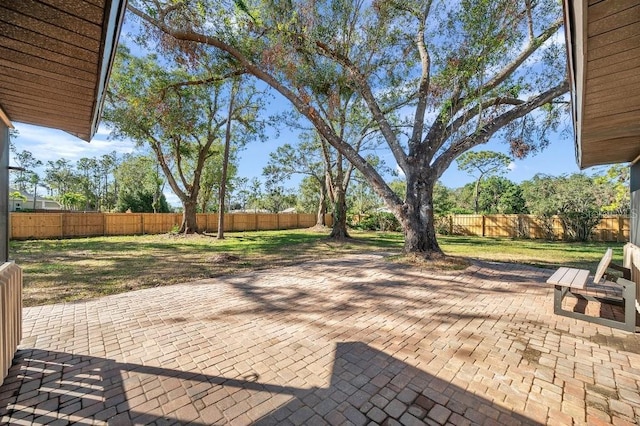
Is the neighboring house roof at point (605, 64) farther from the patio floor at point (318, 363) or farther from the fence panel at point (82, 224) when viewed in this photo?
the fence panel at point (82, 224)

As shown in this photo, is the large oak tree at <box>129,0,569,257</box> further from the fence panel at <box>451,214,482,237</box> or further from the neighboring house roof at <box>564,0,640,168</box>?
the fence panel at <box>451,214,482,237</box>

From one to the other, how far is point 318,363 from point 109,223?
1898 cm

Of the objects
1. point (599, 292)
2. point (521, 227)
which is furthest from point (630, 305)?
point (521, 227)

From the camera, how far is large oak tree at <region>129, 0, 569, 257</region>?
250 inches

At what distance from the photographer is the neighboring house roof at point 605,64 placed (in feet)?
5.43

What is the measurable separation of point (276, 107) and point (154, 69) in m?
5.69

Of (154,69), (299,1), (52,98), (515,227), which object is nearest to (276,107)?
(154,69)

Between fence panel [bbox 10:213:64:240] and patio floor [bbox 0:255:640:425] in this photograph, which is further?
fence panel [bbox 10:213:64:240]

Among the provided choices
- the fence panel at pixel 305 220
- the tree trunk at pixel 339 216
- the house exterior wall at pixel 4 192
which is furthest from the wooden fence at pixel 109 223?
the tree trunk at pixel 339 216

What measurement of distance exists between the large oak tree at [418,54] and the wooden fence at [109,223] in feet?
33.5

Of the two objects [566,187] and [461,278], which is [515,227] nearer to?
[461,278]

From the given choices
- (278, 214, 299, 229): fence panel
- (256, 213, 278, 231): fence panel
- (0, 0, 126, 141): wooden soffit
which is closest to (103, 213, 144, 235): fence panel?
(256, 213, 278, 231): fence panel

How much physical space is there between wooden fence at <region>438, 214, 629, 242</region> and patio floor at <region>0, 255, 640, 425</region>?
14.5 metres

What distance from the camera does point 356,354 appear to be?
106 inches
